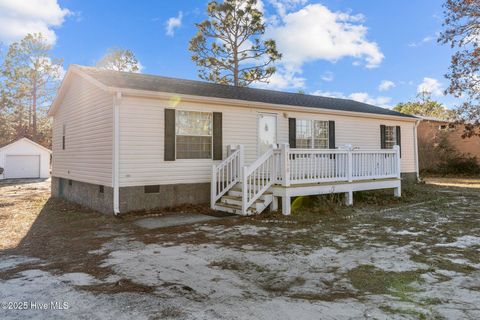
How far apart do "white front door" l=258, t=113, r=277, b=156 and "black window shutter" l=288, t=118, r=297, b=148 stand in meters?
0.56

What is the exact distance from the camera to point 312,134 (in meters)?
11.6

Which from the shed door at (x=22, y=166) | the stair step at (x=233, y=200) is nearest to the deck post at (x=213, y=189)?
the stair step at (x=233, y=200)

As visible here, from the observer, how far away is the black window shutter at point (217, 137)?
30.9ft

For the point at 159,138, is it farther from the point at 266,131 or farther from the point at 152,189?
the point at 266,131

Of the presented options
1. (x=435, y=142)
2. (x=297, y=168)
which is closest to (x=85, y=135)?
(x=297, y=168)

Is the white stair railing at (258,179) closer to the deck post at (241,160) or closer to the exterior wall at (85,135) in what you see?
the deck post at (241,160)

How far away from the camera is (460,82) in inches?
655

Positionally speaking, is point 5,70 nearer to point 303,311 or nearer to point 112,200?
point 112,200

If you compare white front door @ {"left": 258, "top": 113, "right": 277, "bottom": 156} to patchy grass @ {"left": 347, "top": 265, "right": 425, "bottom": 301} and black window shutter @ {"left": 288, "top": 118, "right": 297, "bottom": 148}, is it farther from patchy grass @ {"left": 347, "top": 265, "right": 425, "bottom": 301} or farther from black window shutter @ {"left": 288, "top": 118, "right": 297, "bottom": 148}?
patchy grass @ {"left": 347, "top": 265, "right": 425, "bottom": 301}

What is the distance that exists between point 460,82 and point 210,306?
18.5 meters

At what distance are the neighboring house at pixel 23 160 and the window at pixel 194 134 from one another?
63.7ft

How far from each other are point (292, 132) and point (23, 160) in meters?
21.2

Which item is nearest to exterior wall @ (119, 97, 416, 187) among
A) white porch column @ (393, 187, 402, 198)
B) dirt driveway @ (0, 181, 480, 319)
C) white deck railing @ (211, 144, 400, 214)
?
white deck railing @ (211, 144, 400, 214)

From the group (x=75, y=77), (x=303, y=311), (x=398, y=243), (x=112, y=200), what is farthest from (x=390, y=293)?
(x=75, y=77)
